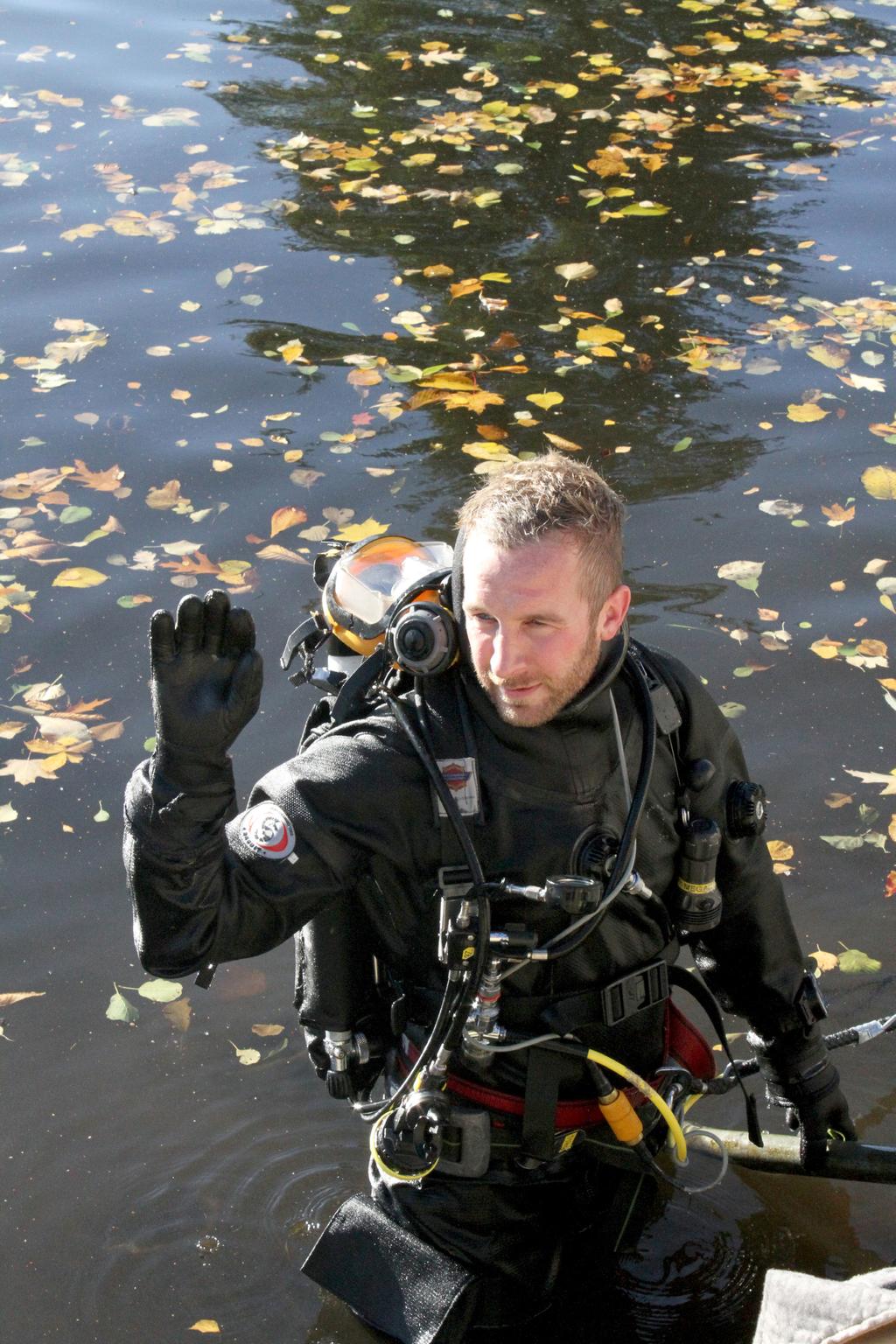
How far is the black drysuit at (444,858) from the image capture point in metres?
2.58

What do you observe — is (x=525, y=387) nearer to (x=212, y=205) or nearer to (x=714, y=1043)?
(x=212, y=205)

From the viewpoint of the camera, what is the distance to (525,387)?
22.0ft

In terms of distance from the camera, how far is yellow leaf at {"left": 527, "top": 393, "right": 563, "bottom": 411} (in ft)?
21.5

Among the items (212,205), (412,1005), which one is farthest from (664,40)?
(412,1005)

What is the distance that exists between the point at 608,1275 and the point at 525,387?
4285mm

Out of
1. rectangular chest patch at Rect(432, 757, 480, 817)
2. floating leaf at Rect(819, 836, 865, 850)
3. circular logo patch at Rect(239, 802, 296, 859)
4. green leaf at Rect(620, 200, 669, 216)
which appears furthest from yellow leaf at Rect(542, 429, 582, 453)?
circular logo patch at Rect(239, 802, 296, 859)

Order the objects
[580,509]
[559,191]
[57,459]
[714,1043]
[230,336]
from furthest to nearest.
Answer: [559,191] < [230,336] < [57,459] < [714,1043] < [580,509]

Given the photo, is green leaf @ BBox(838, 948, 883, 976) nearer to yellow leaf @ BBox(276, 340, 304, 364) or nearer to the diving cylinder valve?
the diving cylinder valve

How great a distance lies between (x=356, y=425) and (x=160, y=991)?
3151mm

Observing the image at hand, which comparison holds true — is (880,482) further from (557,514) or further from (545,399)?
(557,514)

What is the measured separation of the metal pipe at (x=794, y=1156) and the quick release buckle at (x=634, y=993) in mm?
609

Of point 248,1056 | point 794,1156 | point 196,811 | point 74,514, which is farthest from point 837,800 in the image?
point 74,514

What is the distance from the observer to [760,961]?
3.26 m

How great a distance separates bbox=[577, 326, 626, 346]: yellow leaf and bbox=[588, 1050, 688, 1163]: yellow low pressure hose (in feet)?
15.2
